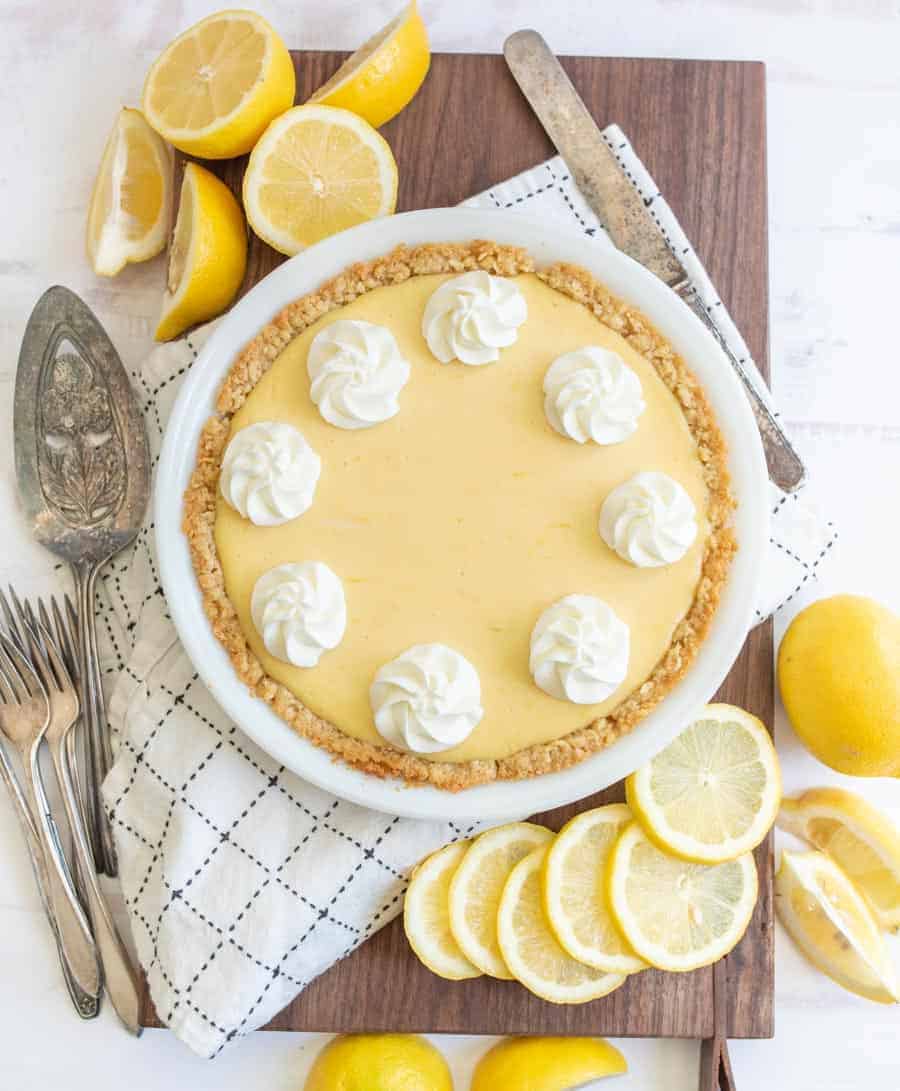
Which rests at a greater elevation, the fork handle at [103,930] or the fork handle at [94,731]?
the fork handle at [94,731]

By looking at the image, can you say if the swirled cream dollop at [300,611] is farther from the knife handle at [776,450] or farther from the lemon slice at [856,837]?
the lemon slice at [856,837]

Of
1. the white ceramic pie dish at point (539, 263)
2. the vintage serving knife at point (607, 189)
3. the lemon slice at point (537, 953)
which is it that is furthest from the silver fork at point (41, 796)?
the vintage serving knife at point (607, 189)

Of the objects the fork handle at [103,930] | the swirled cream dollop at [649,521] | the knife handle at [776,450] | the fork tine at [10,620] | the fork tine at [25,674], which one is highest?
the knife handle at [776,450]

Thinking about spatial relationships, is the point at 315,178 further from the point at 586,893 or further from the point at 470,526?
the point at 586,893

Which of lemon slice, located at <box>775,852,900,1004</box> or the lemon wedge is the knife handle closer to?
lemon slice, located at <box>775,852,900,1004</box>

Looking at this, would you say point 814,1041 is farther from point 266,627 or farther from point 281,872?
point 266,627

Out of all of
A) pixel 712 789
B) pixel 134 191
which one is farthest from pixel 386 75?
pixel 712 789
